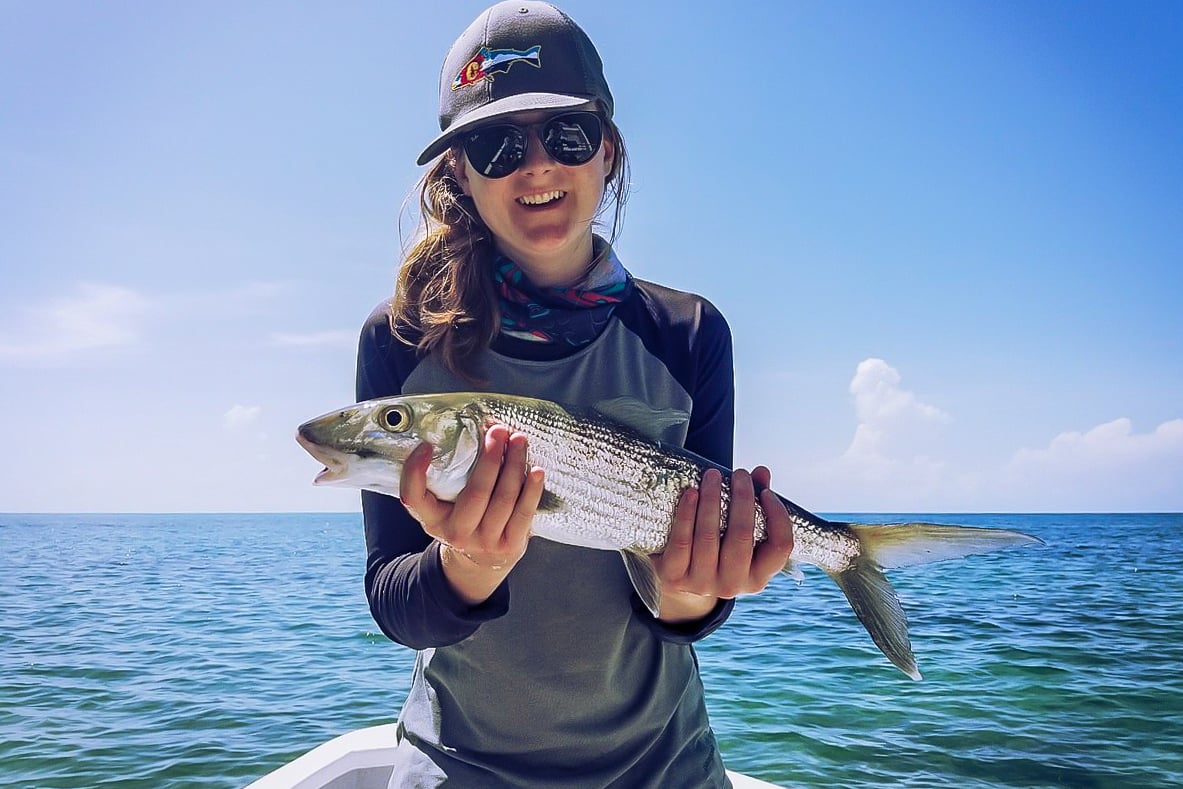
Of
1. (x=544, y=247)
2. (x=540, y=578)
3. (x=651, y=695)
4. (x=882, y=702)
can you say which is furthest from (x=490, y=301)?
(x=882, y=702)

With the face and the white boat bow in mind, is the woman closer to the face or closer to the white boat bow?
the face

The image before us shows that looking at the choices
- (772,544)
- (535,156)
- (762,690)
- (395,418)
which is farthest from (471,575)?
(762,690)

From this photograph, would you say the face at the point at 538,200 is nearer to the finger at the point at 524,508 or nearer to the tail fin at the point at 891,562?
the finger at the point at 524,508

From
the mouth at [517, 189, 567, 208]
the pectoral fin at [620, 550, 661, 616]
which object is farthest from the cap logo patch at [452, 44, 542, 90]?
the pectoral fin at [620, 550, 661, 616]

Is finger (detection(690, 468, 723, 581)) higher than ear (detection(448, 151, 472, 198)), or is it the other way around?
ear (detection(448, 151, 472, 198))

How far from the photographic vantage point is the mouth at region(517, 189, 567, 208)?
2.73 meters

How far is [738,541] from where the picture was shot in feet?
8.23

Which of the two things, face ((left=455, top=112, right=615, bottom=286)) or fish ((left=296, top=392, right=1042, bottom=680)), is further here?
face ((left=455, top=112, right=615, bottom=286))

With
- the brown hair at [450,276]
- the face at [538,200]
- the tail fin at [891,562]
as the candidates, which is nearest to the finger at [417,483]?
the brown hair at [450,276]

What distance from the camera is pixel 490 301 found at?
278 centimetres

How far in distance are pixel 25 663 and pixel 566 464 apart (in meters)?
17.0

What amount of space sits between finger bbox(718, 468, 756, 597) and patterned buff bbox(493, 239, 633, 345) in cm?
72

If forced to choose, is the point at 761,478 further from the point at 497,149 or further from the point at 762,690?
the point at 762,690

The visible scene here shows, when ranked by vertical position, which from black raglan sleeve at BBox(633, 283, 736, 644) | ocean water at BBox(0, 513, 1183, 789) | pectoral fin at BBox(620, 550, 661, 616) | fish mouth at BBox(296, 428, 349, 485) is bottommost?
ocean water at BBox(0, 513, 1183, 789)
